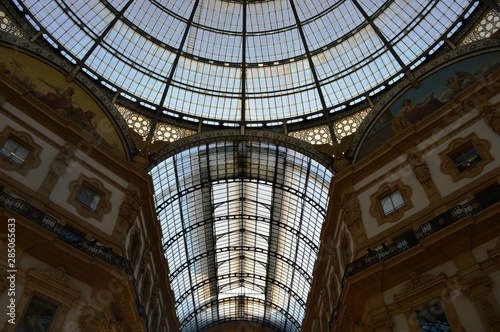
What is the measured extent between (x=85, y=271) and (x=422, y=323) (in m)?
13.6

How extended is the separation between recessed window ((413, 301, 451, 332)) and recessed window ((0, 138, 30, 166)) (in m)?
17.8

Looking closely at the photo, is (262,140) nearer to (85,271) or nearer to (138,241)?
(138,241)

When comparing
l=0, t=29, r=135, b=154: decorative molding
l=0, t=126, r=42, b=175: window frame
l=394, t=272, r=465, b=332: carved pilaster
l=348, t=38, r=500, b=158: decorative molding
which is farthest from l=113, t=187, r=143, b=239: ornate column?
l=348, t=38, r=500, b=158: decorative molding

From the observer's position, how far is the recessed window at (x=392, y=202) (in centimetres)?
2086

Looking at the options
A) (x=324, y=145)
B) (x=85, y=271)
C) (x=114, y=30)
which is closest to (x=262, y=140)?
(x=324, y=145)

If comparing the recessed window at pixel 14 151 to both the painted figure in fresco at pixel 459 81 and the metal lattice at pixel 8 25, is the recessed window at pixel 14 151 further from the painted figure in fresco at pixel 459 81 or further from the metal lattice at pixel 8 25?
the painted figure in fresco at pixel 459 81

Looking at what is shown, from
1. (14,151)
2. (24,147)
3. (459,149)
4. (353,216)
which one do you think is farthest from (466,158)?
(14,151)

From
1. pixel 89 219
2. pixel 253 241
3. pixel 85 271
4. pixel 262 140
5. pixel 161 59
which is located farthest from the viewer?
pixel 253 241

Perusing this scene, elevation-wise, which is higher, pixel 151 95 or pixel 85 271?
pixel 151 95

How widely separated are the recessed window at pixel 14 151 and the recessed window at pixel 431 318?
58.5 feet

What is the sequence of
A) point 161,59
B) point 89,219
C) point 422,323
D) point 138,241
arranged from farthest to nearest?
1. point 161,59
2. point 138,241
3. point 89,219
4. point 422,323

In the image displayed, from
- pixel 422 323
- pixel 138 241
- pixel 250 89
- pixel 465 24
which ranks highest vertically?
pixel 250 89

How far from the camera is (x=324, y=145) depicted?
93.7ft

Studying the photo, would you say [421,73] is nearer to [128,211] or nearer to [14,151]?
[128,211]
